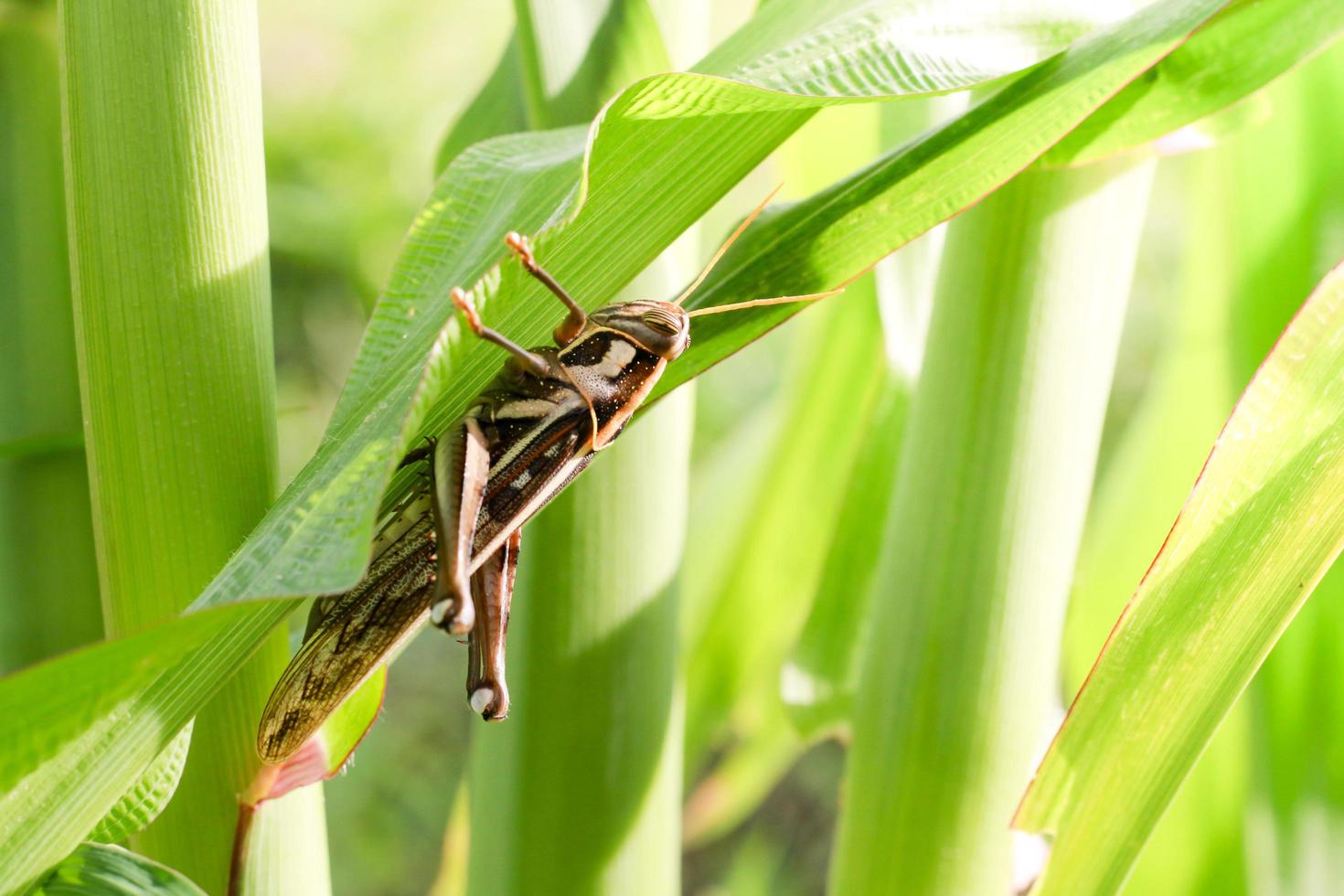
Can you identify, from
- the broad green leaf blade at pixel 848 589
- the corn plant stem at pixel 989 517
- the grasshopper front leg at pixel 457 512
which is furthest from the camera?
the broad green leaf blade at pixel 848 589

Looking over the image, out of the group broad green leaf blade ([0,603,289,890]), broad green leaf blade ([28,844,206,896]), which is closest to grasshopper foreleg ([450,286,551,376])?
broad green leaf blade ([0,603,289,890])

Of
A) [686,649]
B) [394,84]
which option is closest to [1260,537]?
[686,649]

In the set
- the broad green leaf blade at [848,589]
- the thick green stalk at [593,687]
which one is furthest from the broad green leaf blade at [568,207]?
the broad green leaf blade at [848,589]

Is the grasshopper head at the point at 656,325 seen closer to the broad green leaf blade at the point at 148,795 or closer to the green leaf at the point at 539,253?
the green leaf at the point at 539,253

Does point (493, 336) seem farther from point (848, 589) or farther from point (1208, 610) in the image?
point (848, 589)

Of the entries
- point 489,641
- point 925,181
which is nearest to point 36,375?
point 489,641

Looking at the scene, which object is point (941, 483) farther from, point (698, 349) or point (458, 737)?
point (458, 737)
